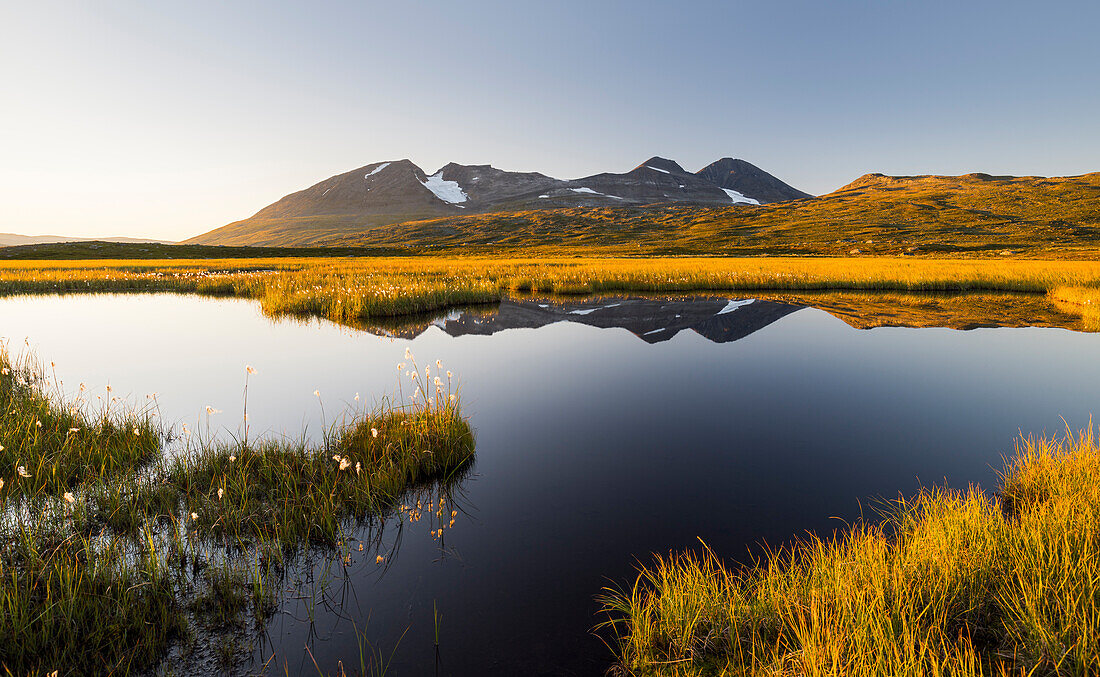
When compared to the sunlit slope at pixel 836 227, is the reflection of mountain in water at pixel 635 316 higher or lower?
lower

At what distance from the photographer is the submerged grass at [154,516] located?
324 cm

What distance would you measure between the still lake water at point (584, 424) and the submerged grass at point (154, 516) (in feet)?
2.24

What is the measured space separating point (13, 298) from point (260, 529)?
3365 cm

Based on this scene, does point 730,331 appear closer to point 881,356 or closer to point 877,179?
point 881,356

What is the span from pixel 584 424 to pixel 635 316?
1318 centimetres

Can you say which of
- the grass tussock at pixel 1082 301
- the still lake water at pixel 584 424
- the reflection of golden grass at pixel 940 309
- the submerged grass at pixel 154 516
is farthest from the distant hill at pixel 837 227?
the submerged grass at pixel 154 516

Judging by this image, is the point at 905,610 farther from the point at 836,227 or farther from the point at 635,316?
the point at 836,227

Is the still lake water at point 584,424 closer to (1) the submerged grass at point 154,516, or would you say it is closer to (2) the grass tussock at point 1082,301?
(1) the submerged grass at point 154,516

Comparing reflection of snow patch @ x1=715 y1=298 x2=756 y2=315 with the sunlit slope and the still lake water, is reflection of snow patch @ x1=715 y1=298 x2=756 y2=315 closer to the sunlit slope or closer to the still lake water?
the still lake water

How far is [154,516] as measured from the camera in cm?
471

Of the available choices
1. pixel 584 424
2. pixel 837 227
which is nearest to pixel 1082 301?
pixel 584 424

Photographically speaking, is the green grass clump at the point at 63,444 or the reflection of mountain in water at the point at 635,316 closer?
the green grass clump at the point at 63,444

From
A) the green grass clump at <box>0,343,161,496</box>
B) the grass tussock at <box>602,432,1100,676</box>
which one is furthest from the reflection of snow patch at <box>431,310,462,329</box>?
the grass tussock at <box>602,432,1100,676</box>

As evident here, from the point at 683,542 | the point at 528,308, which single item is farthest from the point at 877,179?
the point at 683,542
